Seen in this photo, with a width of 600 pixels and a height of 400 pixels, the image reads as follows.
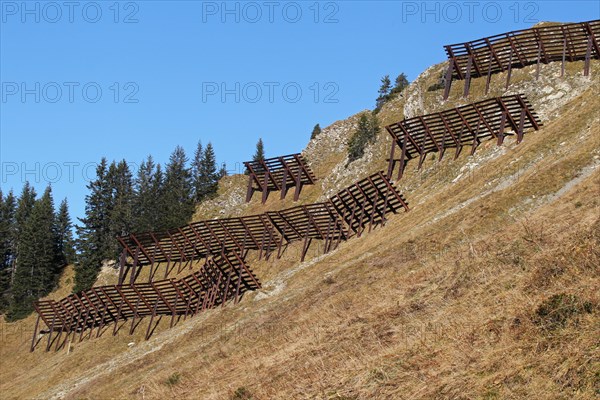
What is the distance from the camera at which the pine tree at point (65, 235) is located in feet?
308

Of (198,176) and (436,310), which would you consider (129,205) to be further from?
(436,310)

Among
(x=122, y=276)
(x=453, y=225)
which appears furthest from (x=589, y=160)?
(x=122, y=276)

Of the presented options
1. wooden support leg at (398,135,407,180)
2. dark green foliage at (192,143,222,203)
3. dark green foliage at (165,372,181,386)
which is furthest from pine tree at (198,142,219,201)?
dark green foliage at (165,372,181,386)

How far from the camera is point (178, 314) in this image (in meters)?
48.2

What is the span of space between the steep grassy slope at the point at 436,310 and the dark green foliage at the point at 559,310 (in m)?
0.03

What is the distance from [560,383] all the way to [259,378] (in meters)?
8.69

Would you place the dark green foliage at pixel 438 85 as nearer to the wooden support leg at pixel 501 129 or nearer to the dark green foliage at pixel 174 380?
the wooden support leg at pixel 501 129

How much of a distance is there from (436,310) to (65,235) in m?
96.6

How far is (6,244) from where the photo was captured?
108 meters

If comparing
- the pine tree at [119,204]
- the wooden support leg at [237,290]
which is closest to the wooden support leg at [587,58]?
the wooden support leg at [237,290]

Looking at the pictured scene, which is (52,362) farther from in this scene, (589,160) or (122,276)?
(589,160)

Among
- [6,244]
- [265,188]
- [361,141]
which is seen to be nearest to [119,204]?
[6,244]

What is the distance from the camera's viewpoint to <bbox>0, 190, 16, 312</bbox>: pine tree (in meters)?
92.3

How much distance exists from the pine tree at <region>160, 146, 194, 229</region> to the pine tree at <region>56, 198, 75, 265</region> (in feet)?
52.4
